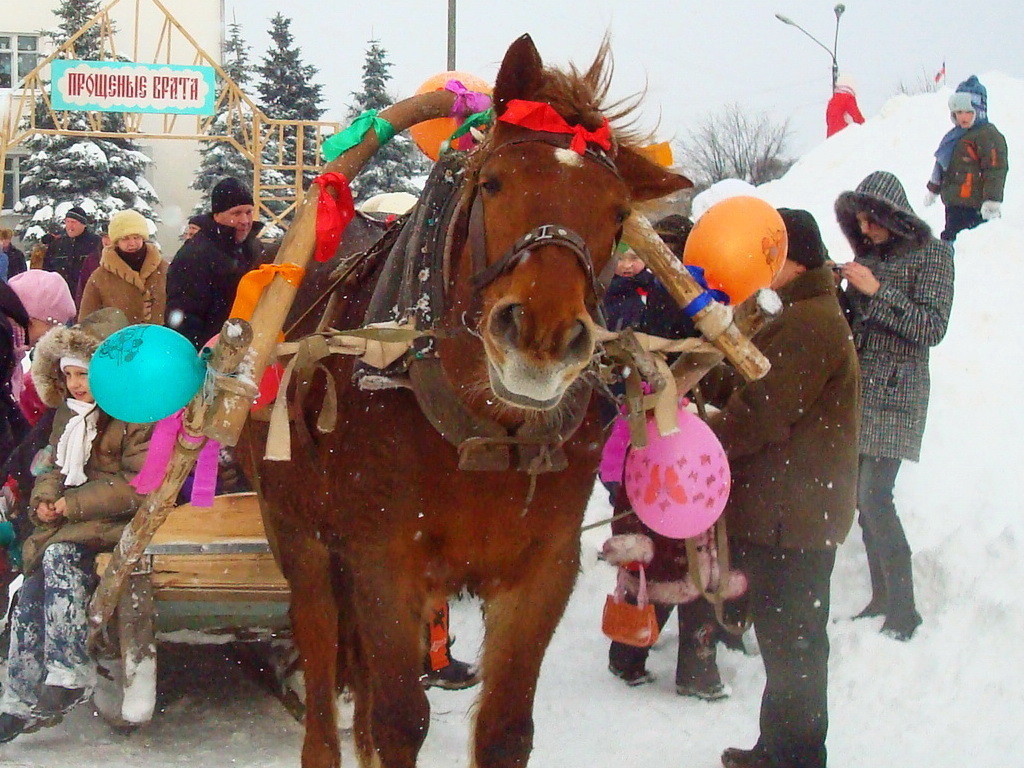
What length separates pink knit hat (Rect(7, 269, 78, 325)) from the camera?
6.21 m

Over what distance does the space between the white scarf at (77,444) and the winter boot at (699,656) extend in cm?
254

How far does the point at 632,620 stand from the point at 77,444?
2218 millimetres

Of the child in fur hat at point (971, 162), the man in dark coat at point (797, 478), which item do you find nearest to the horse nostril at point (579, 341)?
the man in dark coat at point (797, 478)

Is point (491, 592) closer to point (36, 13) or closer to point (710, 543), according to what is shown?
point (710, 543)

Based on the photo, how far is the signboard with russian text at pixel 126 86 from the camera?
549 inches

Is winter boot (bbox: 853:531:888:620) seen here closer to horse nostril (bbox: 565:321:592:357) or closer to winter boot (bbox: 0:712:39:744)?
horse nostril (bbox: 565:321:592:357)

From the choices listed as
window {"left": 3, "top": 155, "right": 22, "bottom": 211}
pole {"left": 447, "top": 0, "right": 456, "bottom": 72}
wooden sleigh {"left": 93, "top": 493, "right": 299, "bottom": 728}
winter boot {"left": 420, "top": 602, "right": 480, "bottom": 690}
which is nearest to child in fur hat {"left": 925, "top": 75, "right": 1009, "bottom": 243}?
pole {"left": 447, "top": 0, "right": 456, "bottom": 72}

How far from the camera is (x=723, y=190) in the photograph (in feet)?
13.0

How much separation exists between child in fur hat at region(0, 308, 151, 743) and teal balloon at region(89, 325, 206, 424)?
152 cm

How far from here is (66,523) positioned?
4.23 metres

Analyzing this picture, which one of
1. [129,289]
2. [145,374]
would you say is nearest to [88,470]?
[145,374]

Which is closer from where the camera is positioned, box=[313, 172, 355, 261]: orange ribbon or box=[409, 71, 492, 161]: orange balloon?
box=[313, 172, 355, 261]: orange ribbon

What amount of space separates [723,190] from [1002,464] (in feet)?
10.8

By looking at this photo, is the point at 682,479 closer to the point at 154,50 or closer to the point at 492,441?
the point at 492,441
